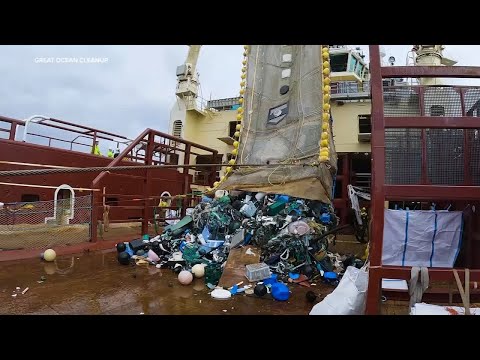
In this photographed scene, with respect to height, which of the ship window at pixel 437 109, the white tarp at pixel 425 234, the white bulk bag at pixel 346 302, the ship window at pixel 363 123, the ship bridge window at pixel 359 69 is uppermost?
the ship bridge window at pixel 359 69

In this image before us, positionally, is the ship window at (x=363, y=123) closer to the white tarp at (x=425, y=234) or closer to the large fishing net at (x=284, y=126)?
the large fishing net at (x=284, y=126)

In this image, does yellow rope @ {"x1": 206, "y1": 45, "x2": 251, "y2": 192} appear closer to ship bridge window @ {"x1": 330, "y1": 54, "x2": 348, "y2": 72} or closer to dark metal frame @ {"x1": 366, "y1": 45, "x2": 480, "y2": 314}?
dark metal frame @ {"x1": 366, "y1": 45, "x2": 480, "y2": 314}

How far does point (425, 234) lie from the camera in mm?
4090

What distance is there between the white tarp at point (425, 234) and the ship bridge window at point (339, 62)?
1278 centimetres

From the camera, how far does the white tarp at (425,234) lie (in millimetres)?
4035

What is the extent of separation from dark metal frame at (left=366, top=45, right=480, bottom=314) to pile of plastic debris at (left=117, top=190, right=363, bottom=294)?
4.30 feet

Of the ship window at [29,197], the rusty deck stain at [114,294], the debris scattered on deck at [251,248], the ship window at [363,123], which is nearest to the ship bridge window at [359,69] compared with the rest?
the ship window at [363,123]

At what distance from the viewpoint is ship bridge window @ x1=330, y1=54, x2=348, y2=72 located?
1515 cm

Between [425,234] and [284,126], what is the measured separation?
3993 millimetres

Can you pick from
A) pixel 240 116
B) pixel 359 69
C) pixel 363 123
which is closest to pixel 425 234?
pixel 240 116

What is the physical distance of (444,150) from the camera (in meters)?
3.05

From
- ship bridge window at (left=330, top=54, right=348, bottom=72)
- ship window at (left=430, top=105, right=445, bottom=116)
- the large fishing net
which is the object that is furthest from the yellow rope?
ship bridge window at (left=330, top=54, right=348, bottom=72)

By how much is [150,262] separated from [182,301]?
67.9 inches

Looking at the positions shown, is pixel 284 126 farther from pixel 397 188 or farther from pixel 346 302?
pixel 346 302
